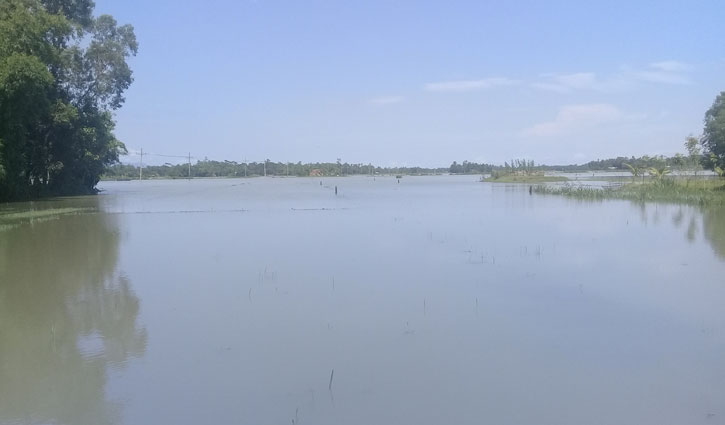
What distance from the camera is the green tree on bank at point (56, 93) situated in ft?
70.5

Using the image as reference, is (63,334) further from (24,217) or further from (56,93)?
(56,93)

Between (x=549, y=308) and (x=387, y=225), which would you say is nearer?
(x=549, y=308)

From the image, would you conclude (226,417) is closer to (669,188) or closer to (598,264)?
(598,264)

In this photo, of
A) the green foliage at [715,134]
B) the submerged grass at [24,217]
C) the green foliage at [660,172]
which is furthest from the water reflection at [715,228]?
the submerged grass at [24,217]

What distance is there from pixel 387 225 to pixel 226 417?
1354 cm

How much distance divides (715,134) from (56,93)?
3457cm

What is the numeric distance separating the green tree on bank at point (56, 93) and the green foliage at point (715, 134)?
30911 millimetres

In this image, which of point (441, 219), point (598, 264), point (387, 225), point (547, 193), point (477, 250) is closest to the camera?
point (598, 264)

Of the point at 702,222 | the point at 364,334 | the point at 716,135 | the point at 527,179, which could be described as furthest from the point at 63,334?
the point at 527,179

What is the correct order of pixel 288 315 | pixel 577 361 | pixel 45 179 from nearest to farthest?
pixel 577 361
pixel 288 315
pixel 45 179

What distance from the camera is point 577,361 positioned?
17.0ft

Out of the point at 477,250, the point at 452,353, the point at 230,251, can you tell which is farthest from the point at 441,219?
the point at 452,353

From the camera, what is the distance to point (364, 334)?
19.6 feet

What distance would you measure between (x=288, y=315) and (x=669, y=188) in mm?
29629
